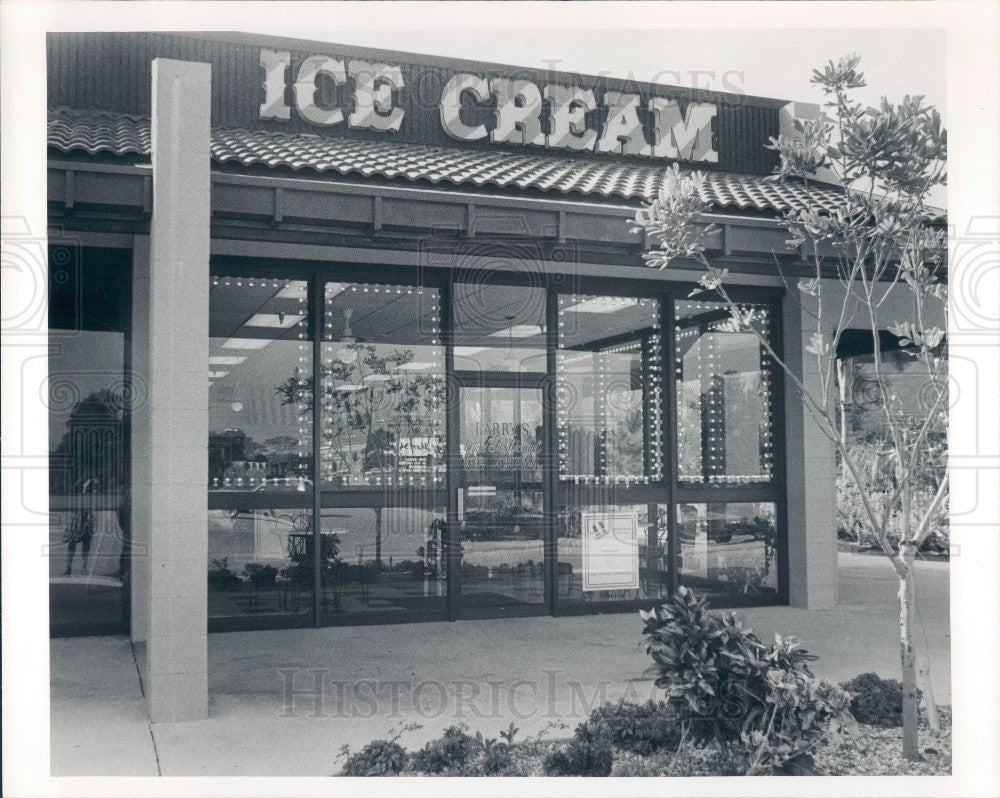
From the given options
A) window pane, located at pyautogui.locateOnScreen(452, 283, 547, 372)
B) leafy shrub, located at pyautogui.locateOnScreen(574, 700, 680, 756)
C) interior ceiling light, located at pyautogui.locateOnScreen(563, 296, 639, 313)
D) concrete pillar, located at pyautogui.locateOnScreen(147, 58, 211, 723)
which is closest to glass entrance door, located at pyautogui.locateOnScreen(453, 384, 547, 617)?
window pane, located at pyautogui.locateOnScreen(452, 283, 547, 372)

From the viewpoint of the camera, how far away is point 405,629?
348 inches

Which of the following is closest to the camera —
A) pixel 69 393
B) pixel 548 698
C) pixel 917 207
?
pixel 917 207

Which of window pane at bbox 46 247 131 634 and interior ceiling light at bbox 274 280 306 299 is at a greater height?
interior ceiling light at bbox 274 280 306 299

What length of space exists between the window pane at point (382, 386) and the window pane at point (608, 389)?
4.07 feet

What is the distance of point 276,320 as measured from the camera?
8.86 metres

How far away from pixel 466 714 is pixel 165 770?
183cm

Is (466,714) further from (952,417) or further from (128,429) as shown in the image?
Result: (128,429)

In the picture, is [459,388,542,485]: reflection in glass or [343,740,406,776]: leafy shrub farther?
[459,388,542,485]: reflection in glass

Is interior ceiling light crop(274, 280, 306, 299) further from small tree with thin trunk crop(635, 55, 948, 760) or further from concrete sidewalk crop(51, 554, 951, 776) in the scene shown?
small tree with thin trunk crop(635, 55, 948, 760)

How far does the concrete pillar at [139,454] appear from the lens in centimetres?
842

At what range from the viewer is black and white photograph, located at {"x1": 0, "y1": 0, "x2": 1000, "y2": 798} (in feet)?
16.8

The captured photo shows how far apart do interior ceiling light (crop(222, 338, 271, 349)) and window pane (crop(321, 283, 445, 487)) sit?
54 cm

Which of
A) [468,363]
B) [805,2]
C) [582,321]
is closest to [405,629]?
[468,363]

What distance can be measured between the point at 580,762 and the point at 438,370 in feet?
15.5
